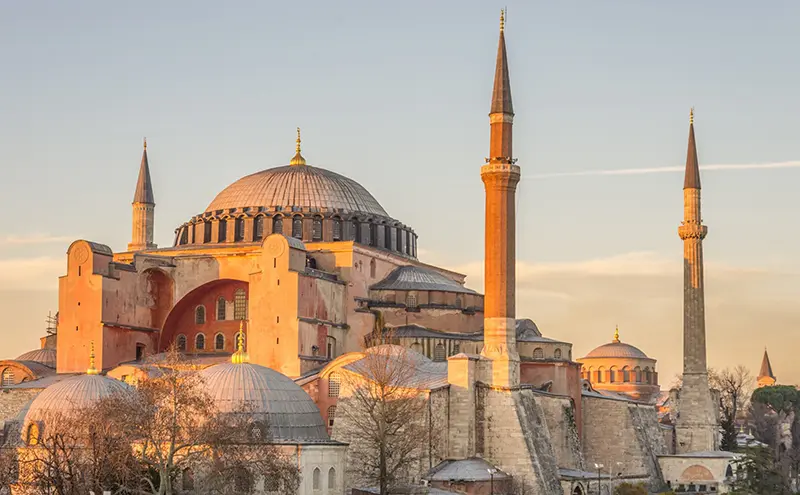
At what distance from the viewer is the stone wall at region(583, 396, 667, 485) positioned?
45312 mm

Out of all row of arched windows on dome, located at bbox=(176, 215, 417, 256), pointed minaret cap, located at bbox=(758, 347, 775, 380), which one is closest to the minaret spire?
pointed minaret cap, located at bbox=(758, 347, 775, 380)

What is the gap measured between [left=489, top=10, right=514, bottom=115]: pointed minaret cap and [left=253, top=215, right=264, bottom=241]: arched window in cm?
917

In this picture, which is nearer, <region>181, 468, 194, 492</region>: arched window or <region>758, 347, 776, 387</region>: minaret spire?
<region>181, 468, 194, 492</region>: arched window

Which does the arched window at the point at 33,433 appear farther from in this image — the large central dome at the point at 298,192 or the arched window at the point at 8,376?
the large central dome at the point at 298,192

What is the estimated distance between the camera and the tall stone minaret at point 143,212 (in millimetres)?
50781

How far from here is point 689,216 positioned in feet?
173

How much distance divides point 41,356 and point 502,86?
17733mm

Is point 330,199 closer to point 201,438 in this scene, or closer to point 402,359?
point 402,359

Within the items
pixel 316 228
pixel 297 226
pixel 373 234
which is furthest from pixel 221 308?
pixel 373 234

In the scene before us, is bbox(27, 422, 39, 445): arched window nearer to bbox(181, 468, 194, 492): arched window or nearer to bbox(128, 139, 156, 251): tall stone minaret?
bbox(181, 468, 194, 492): arched window

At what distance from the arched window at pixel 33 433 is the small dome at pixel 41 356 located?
42.3 ft

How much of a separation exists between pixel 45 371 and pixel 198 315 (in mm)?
4789

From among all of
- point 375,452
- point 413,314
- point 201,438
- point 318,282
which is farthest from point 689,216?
point 201,438

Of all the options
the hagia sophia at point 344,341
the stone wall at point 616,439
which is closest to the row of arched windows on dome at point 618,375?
the hagia sophia at point 344,341
